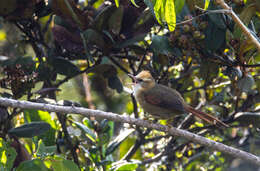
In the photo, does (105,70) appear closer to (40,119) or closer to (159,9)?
(40,119)

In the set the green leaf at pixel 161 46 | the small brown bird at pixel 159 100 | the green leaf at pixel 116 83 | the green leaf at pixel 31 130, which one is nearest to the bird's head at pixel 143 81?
the small brown bird at pixel 159 100

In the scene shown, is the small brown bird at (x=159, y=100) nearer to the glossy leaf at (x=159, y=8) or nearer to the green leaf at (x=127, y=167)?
the green leaf at (x=127, y=167)

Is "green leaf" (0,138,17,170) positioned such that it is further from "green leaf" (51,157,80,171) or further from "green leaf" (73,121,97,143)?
"green leaf" (73,121,97,143)

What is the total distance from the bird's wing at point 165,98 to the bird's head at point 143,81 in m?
0.06

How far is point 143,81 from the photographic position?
2928mm

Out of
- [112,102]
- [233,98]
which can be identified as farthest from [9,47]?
[233,98]

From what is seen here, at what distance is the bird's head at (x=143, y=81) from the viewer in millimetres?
2855

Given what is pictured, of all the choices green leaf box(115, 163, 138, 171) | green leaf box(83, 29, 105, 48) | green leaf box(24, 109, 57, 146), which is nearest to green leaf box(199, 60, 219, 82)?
green leaf box(83, 29, 105, 48)

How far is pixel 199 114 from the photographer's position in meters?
2.94

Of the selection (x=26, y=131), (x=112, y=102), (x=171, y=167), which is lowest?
(x=171, y=167)

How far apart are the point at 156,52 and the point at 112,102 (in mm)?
1477

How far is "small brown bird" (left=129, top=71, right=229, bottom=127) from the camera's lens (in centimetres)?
288

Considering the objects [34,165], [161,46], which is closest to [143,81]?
[161,46]

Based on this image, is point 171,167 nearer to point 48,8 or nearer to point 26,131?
point 26,131
